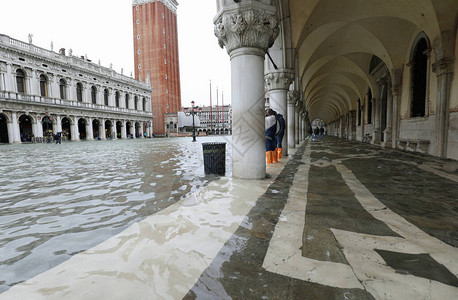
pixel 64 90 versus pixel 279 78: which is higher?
pixel 64 90

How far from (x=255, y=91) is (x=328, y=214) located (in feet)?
10.3

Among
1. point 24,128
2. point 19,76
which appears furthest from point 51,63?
point 24,128

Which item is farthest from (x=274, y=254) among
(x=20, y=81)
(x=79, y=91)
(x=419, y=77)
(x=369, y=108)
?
(x=79, y=91)

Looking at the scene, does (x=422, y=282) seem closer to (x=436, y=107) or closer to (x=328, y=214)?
(x=328, y=214)

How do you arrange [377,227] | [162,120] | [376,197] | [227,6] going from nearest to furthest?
[377,227]
[376,197]
[227,6]
[162,120]

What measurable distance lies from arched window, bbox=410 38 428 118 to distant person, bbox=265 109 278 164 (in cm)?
849

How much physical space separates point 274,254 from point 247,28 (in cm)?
447

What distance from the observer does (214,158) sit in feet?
19.2

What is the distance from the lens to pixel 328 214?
295cm

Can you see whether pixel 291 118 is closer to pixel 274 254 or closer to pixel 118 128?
pixel 274 254

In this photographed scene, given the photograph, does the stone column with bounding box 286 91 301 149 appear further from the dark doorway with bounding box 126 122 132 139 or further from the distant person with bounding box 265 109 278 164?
the dark doorway with bounding box 126 122 132 139

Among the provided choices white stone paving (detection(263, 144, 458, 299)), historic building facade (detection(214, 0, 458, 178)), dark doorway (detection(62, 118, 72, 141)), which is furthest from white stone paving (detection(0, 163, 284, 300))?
dark doorway (detection(62, 118, 72, 141))

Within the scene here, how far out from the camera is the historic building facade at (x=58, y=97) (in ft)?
99.9

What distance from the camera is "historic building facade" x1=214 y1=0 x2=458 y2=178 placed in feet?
16.8
